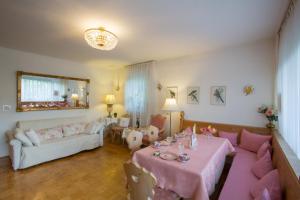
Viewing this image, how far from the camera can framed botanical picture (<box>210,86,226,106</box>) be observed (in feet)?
11.1

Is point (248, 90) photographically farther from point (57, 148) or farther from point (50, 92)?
point (50, 92)

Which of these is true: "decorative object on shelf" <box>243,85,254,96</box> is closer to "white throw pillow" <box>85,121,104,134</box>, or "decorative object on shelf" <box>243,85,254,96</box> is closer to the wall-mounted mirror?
"white throw pillow" <box>85,121,104,134</box>

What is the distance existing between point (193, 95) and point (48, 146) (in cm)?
351

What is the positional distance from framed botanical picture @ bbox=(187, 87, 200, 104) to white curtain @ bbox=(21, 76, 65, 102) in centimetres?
354

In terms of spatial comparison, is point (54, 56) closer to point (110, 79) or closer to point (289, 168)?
point (110, 79)

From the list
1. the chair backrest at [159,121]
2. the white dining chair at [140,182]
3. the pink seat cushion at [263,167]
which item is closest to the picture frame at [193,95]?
the chair backrest at [159,121]

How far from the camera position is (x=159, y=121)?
414cm

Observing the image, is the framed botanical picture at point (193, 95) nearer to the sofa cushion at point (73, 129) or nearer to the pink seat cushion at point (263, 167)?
the pink seat cushion at point (263, 167)

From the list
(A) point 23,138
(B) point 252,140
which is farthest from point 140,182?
(A) point 23,138

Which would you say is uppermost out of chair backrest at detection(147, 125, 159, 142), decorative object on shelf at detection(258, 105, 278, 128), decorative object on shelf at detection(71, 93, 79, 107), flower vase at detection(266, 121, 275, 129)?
decorative object on shelf at detection(71, 93, 79, 107)

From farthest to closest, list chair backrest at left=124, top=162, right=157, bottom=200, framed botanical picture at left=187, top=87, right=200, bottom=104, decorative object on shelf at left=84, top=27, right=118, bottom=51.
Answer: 1. framed botanical picture at left=187, top=87, right=200, bottom=104
2. decorative object on shelf at left=84, top=27, right=118, bottom=51
3. chair backrest at left=124, top=162, right=157, bottom=200

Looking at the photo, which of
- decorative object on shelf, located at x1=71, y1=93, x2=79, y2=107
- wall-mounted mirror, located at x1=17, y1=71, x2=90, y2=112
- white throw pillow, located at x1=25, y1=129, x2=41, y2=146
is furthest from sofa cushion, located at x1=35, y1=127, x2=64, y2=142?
decorative object on shelf, located at x1=71, y1=93, x2=79, y2=107

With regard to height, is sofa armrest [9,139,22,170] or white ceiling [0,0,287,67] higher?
white ceiling [0,0,287,67]

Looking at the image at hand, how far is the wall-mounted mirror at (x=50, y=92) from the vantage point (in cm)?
361
